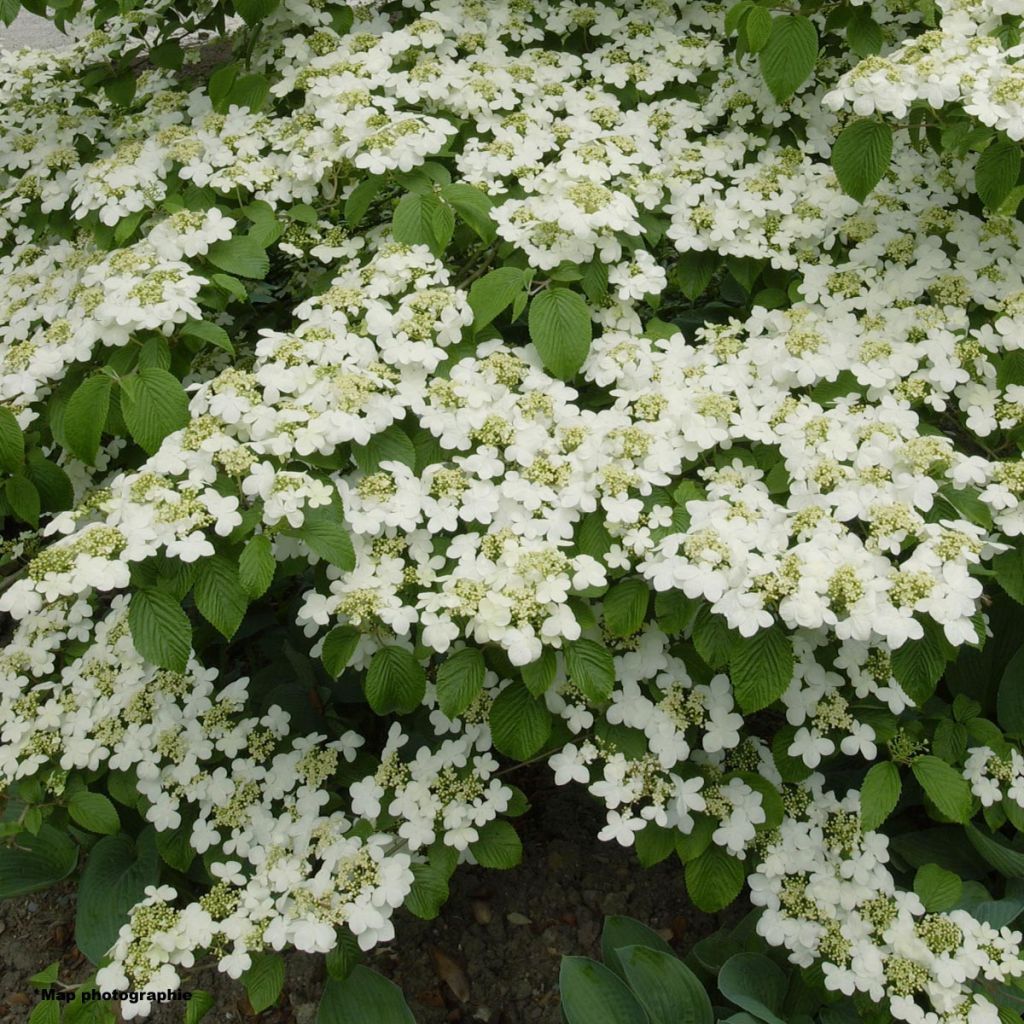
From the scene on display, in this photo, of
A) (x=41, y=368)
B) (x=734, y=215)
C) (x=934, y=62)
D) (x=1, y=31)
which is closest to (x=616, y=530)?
(x=734, y=215)

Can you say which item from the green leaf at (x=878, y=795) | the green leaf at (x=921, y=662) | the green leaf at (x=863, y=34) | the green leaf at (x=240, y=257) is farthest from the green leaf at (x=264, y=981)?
the green leaf at (x=863, y=34)

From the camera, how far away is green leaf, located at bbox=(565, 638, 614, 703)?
1701 millimetres

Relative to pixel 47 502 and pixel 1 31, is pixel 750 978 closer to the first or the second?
pixel 47 502

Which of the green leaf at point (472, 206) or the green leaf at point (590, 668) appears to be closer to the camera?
the green leaf at point (590, 668)

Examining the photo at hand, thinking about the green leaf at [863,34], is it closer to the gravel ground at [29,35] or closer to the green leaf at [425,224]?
the green leaf at [425,224]

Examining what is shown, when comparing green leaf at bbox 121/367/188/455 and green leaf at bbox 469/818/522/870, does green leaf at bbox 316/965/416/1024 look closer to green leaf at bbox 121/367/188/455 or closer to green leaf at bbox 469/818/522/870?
green leaf at bbox 469/818/522/870

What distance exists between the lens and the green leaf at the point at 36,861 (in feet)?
7.97

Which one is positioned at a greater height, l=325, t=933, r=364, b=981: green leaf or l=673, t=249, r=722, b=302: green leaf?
l=673, t=249, r=722, b=302: green leaf

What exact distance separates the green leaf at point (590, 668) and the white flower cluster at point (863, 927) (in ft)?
2.19

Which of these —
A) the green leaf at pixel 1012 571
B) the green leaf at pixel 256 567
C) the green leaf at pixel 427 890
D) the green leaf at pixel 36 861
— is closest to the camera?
the green leaf at pixel 256 567

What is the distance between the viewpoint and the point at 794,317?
2.19 meters

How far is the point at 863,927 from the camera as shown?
196cm

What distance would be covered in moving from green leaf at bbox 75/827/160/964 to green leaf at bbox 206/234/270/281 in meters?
1.47

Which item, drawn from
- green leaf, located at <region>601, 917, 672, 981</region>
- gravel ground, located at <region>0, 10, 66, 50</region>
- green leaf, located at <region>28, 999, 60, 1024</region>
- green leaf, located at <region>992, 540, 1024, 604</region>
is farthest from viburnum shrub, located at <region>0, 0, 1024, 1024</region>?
gravel ground, located at <region>0, 10, 66, 50</region>
